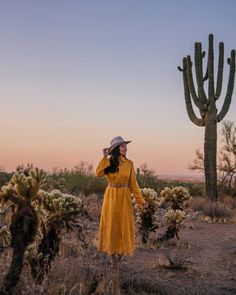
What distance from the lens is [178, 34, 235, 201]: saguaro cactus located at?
1794 cm

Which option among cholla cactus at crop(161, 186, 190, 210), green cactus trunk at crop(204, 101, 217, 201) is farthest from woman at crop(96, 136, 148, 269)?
green cactus trunk at crop(204, 101, 217, 201)

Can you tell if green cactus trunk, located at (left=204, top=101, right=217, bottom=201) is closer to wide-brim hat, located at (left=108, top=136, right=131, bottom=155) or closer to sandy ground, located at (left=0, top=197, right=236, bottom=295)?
sandy ground, located at (left=0, top=197, right=236, bottom=295)

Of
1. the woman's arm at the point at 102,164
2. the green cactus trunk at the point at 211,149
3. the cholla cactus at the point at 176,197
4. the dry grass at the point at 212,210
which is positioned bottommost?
the dry grass at the point at 212,210

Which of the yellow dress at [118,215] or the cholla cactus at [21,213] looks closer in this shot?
the cholla cactus at [21,213]

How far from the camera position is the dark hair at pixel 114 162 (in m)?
7.30

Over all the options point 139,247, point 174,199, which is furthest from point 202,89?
point 139,247

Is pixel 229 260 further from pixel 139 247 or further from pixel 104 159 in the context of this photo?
pixel 104 159

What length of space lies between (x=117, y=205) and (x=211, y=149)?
36.8 ft

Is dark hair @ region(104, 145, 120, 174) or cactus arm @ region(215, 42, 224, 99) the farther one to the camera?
cactus arm @ region(215, 42, 224, 99)

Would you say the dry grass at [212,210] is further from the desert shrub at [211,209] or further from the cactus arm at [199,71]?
the cactus arm at [199,71]

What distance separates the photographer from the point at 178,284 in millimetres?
6871

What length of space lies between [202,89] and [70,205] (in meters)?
13.0

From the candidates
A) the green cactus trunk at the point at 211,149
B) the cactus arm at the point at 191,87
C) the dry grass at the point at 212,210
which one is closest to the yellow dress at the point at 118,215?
the dry grass at the point at 212,210

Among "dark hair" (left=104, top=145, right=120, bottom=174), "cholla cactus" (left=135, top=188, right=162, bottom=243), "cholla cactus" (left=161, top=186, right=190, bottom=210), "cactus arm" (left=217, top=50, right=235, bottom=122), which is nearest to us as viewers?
"dark hair" (left=104, top=145, right=120, bottom=174)
